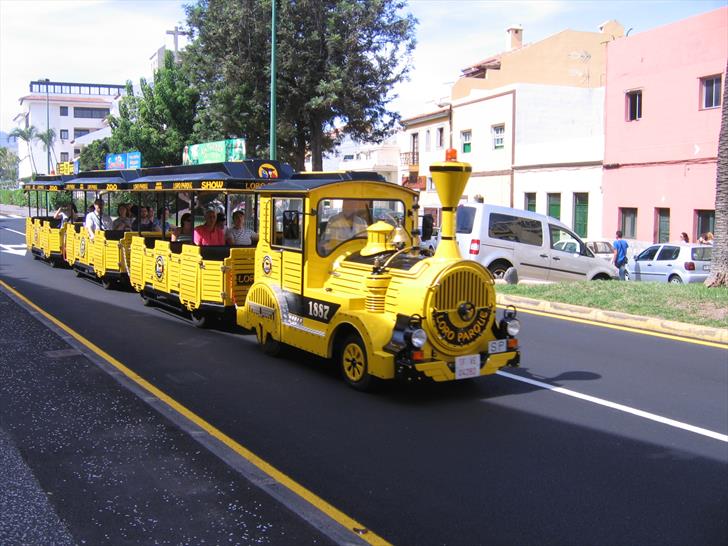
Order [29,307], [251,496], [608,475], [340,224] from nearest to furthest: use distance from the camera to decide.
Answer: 1. [251,496]
2. [608,475]
3. [340,224]
4. [29,307]

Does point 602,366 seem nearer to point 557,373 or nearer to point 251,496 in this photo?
point 557,373

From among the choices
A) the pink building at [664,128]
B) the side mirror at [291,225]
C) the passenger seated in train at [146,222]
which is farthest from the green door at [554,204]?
the side mirror at [291,225]

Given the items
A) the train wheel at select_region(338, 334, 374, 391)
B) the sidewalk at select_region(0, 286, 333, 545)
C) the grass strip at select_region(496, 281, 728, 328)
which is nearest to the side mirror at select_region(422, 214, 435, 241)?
the train wheel at select_region(338, 334, 374, 391)

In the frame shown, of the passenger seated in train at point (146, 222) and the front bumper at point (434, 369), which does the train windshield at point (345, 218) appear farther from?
the passenger seated in train at point (146, 222)

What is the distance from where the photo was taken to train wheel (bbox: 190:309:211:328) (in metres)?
11.7

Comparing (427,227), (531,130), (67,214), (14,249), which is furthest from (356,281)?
(531,130)

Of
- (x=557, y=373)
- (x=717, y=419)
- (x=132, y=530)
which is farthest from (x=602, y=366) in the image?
(x=132, y=530)

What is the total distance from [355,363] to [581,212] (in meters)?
22.9

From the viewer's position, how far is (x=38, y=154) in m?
105

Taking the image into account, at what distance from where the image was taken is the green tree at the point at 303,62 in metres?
25.8

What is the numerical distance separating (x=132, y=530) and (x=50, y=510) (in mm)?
663

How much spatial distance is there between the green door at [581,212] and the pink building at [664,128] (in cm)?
123

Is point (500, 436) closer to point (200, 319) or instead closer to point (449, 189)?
point (449, 189)

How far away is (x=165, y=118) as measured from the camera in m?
37.3
